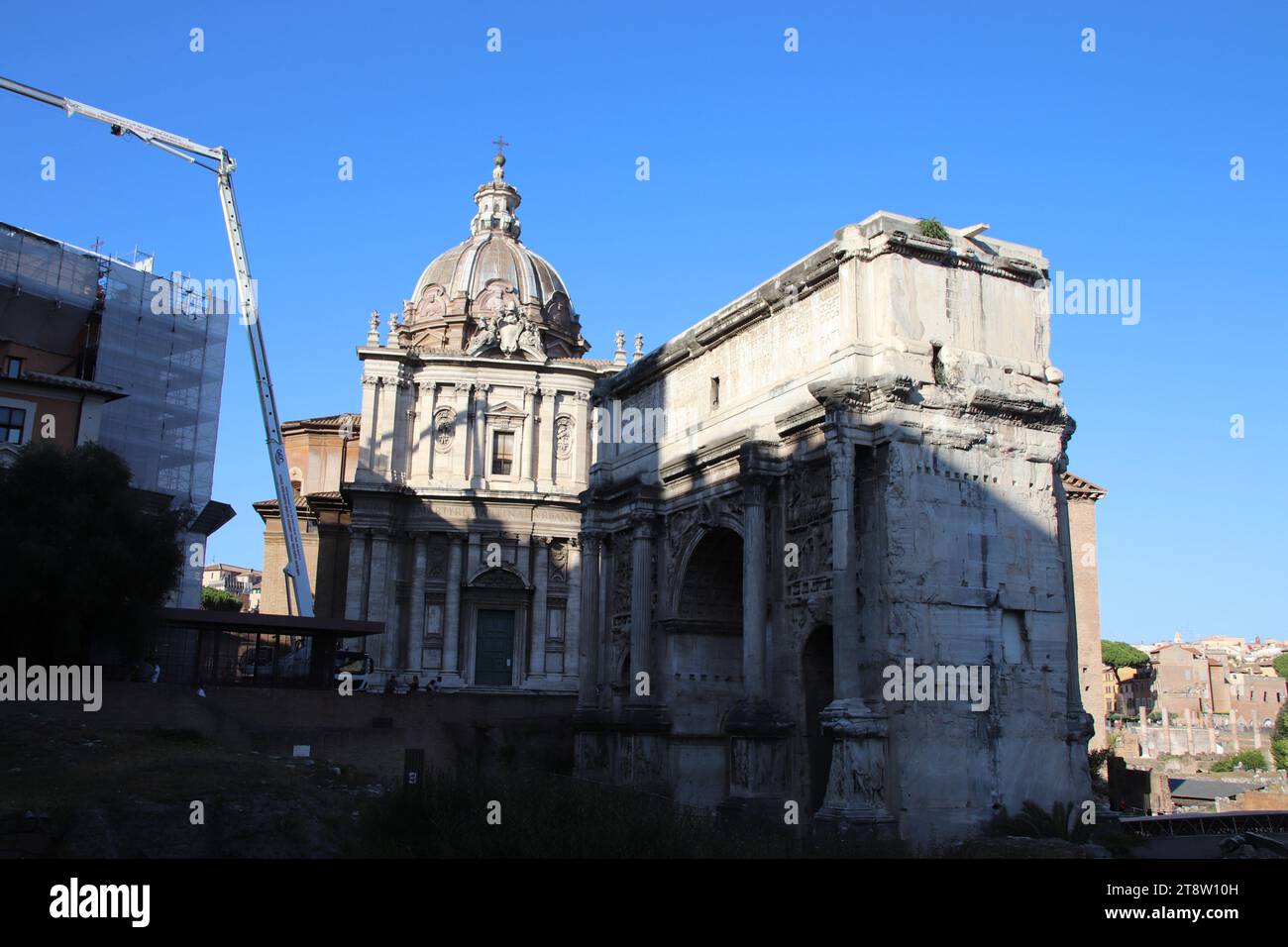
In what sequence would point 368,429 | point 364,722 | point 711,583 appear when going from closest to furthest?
point 711,583
point 364,722
point 368,429

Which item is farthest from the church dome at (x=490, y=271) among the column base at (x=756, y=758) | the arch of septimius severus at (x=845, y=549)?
the column base at (x=756, y=758)

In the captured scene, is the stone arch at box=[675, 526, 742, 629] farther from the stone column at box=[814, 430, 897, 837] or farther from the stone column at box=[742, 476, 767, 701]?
the stone column at box=[814, 430, 897, 837]

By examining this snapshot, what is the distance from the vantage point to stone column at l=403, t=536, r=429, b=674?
44469 millimetres

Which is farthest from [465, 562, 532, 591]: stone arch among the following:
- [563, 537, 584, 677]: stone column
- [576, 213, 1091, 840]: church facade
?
[576, 213, 1091, 840]: church facade

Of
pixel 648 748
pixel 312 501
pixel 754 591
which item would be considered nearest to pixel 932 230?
pixel 754 591

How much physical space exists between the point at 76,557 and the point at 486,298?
25356 mm

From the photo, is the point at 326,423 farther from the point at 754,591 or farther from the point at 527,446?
the point at 754,591

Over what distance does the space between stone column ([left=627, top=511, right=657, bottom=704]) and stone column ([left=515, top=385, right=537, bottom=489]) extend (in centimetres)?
1549

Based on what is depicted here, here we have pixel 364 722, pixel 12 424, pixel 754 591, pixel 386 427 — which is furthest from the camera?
pixel 386 427

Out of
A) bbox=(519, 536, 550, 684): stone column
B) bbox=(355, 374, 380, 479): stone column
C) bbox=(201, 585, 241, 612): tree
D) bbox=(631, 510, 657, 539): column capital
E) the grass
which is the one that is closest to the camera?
the grass

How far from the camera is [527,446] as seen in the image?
4756cm
